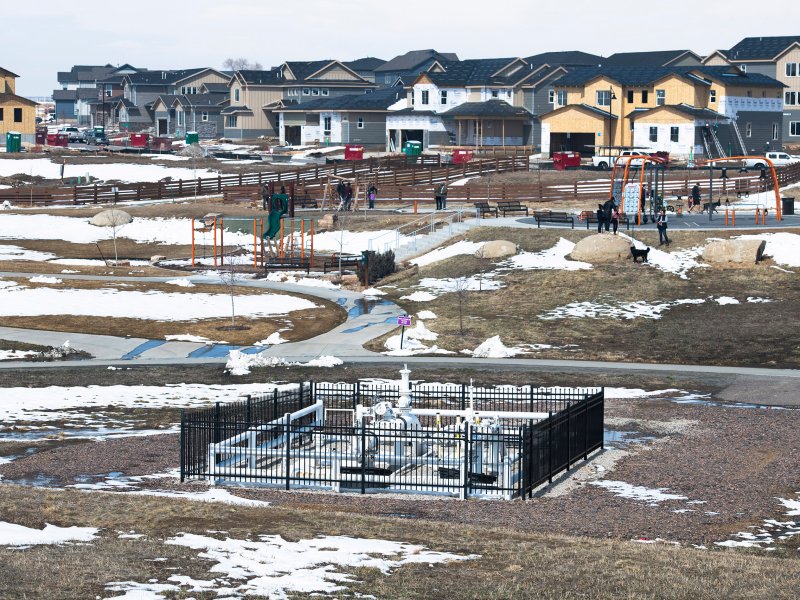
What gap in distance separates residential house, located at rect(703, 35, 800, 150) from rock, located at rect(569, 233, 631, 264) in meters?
75.1

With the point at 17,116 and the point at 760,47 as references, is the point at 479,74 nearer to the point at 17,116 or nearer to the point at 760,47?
the point at 760,47

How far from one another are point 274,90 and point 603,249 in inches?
Result: 4512

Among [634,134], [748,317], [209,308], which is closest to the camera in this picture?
[748,317]

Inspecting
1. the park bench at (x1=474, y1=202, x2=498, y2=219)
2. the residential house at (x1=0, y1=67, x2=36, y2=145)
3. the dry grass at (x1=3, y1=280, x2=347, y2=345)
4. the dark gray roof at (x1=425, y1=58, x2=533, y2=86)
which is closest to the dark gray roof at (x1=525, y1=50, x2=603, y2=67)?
the dark gray roof at (x1=425, y1=58, x2=533, y2=86)

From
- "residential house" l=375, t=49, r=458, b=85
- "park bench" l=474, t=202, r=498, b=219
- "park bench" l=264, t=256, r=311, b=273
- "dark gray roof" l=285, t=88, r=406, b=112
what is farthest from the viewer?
"residential house" l=375, t=49, r=458, b=85

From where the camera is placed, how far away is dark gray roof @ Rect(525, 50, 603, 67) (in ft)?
483

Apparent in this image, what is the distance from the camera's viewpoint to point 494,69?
13275 centimetres

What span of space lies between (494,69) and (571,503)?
368ft

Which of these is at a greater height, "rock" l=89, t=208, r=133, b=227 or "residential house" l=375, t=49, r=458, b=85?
"residential house" l=375, t=49, r=458, b=85

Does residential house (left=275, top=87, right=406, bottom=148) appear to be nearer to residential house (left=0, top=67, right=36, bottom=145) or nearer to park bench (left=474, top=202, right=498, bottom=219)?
residential house (left=0, top=67, right=36, bottom=145)

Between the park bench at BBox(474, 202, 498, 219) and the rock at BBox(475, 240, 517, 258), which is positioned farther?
the park bench at BBox(474, 202, 498, 219)

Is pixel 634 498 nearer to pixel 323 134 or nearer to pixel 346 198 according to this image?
pixel 346 198

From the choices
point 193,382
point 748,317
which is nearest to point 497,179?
point 748,317

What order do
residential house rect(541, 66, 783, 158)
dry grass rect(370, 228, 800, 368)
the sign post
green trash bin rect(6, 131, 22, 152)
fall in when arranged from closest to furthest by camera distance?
the sign post → dry grass rect(370, 228, 800, 368) → residential house rect(541, 66, 783, 158) → green trash bin rect(6, 131, 22, 152)
